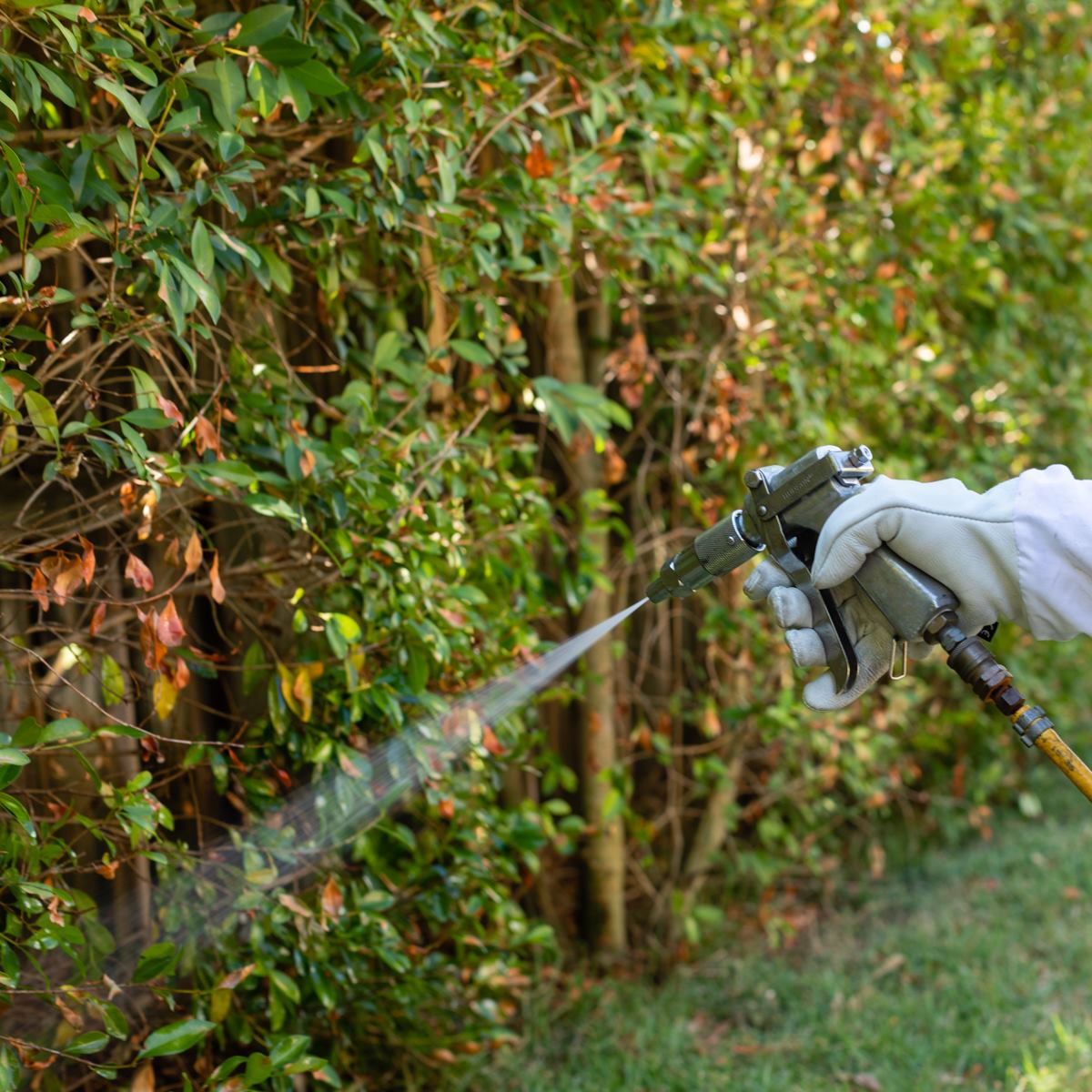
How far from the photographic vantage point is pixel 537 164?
8.16 ft

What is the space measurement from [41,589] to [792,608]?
3.71 feet

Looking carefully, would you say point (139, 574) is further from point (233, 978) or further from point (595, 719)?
point (595, 719)

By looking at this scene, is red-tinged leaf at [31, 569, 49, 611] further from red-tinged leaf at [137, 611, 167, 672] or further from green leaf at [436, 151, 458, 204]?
green leaf at [436, 151, 458, 204]

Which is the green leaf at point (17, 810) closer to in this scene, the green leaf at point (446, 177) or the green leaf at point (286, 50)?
the green leaf at point (286, 50)

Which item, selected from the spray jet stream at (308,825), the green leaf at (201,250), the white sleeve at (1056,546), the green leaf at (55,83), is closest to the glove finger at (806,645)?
the white sleeve at (1056,546)

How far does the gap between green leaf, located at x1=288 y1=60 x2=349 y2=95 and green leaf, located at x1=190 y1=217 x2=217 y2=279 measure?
0.87ft

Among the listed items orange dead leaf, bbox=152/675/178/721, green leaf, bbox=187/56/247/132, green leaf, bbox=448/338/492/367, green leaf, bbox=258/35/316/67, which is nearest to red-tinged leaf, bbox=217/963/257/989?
orange dead leaf, bbox=152/675/178/721

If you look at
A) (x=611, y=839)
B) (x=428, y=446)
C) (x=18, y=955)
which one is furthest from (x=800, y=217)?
(x=18, y=955)

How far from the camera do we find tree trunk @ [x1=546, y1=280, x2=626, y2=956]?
323 cm

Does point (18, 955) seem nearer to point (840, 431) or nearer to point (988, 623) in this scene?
point (988, 623)

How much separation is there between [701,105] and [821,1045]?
2367 millimetres

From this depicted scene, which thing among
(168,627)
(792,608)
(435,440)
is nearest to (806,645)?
(792,608)

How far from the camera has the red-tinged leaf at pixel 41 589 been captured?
1775 millimetres

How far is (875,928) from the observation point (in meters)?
3.78
